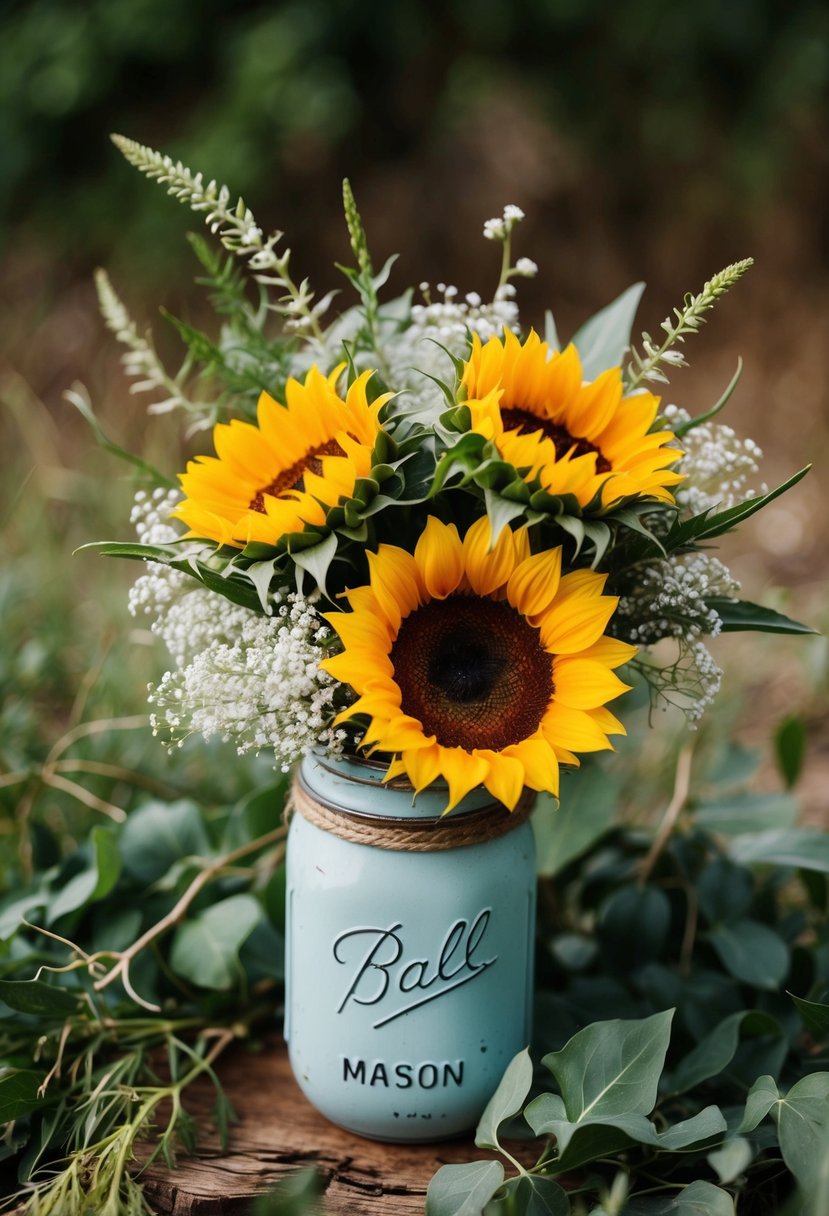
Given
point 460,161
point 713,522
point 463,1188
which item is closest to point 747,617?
point 713,522

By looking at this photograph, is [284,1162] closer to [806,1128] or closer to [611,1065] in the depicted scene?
[611,1065]

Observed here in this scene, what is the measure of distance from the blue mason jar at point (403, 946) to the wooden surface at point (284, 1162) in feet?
0.07

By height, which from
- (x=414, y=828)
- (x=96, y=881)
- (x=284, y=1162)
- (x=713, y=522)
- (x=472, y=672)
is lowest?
(x=284, y=1162)

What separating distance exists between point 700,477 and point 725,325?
2.52 metres

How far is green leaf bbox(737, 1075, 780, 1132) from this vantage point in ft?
2.63

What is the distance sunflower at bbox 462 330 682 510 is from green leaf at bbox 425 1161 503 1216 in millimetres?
448

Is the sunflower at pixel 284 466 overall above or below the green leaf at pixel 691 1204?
above

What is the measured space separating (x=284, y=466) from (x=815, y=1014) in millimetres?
548

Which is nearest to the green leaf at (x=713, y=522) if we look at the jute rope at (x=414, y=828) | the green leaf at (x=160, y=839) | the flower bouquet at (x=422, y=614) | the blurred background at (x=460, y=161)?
the flower bouquet at (x=422, y=614)

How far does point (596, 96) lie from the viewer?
Result: 3037 mm

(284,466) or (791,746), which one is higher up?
(284,466)

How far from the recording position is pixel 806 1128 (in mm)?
785

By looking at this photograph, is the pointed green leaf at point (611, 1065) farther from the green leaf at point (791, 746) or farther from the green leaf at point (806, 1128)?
the green leaf at point (791, 746)

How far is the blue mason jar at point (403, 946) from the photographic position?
0.85 m
